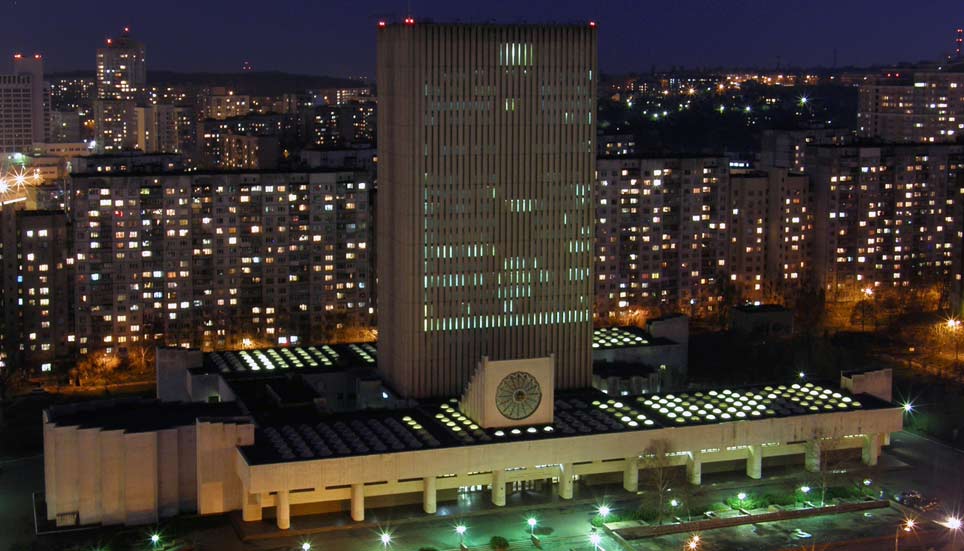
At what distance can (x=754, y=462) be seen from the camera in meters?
44.7

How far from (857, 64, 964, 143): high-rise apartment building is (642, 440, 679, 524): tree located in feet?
205

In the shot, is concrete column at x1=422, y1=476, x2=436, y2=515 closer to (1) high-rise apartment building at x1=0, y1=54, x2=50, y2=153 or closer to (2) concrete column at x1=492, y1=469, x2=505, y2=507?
(2) concrete column at x1=492, y1=469, x2=505, y2=507

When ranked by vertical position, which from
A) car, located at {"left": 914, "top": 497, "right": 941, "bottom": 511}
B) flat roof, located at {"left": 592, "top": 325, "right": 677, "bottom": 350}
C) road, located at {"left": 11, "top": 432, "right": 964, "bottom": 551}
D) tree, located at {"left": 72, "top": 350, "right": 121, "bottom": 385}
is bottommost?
road, located at {"left": 11, "top": 432, "right": 964, "bottom": 551}

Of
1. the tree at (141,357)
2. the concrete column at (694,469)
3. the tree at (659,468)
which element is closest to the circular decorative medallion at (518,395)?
the tree at (659,468)

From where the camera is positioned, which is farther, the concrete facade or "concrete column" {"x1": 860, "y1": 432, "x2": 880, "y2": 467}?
"concrete column" {"x1": 860, "y1": 432, "x2": 880, "y2": 467}

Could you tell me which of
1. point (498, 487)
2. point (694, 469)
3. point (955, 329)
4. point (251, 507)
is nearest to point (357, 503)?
point (251, 507)

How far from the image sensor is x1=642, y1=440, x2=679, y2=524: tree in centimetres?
4172

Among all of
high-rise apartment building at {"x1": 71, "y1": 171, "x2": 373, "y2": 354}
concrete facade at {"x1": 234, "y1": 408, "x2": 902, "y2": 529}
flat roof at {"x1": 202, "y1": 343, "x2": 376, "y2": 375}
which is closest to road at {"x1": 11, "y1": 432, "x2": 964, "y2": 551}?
concrete facade at {"x1": 234, "y1": 408, "x2": 902, "y2": 529}

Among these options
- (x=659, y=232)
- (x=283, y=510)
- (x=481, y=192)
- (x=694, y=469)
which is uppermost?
(x=481, y=192)

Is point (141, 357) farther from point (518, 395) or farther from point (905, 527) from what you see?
point (905, 527)

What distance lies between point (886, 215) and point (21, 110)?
277 feet

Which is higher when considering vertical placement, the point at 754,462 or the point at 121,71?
the point at 121,71

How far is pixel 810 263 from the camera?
247ft

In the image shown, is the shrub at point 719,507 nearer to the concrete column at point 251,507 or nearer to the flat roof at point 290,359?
the concrete column at point 251,507
